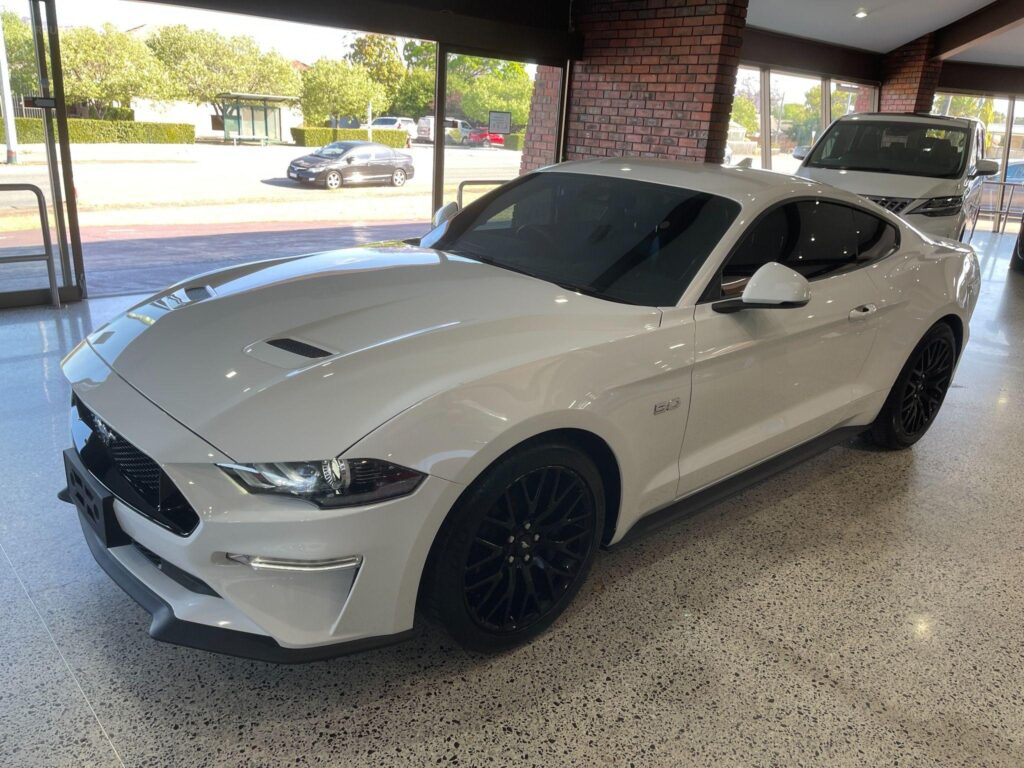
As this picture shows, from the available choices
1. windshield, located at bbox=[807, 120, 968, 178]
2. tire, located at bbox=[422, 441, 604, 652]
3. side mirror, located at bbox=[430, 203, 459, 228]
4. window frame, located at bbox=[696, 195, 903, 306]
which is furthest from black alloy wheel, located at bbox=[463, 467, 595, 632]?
windshield, located at bbox=[807, 120, 968, 178]

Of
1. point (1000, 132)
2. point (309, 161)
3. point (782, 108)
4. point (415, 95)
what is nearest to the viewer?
point (415, 95)

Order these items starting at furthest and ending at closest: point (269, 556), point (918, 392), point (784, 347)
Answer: point (918, 392)
point (784, 347)
point (269, 556)

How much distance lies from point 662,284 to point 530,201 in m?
0.91

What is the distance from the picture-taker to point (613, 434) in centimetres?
234

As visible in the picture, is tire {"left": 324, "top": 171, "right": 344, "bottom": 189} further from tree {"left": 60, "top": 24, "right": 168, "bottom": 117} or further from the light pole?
the light pole

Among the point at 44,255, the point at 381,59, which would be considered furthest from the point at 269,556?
the point at 381,59

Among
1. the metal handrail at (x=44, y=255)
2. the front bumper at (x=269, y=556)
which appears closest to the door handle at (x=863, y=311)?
the front bumper at (x=269, y=556)

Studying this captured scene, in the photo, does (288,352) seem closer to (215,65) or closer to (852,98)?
(215,65)

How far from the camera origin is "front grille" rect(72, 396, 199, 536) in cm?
190

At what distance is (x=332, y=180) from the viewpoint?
8.59 m

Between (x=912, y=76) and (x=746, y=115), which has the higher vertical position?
(x=912, y=76)

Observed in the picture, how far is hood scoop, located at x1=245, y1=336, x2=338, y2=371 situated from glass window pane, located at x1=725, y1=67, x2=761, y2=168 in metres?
10.8

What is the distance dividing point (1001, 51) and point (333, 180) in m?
12.7

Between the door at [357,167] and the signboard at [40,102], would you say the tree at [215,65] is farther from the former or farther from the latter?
the signboard at [40,102]
